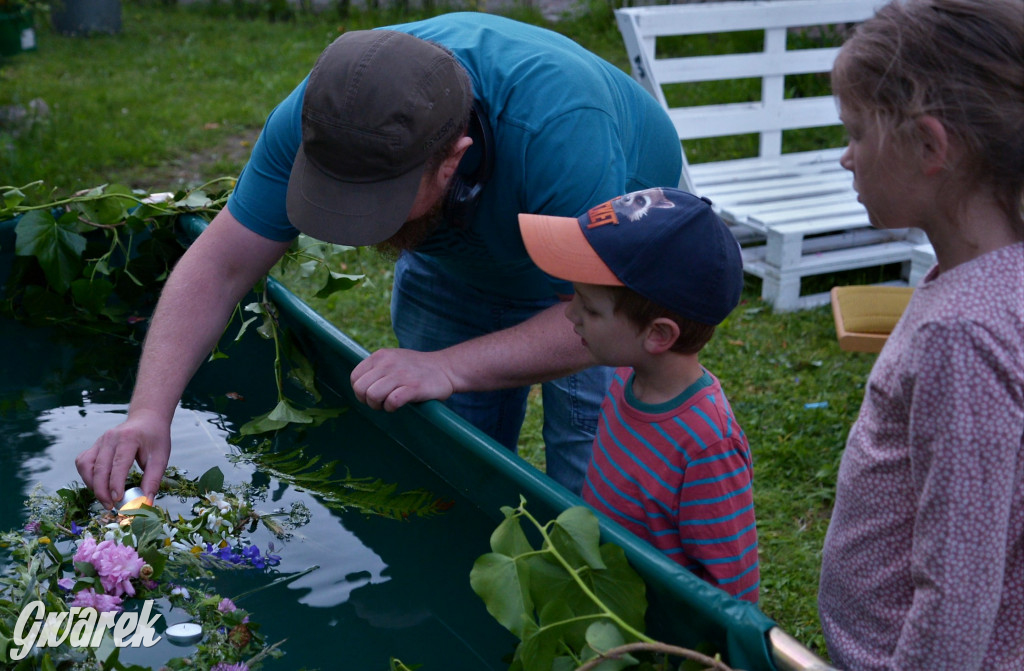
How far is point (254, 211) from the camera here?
193 centimetres

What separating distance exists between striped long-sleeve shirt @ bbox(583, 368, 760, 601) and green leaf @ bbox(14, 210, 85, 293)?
158cm

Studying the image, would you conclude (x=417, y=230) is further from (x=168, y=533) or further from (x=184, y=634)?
(x=184, y=634)

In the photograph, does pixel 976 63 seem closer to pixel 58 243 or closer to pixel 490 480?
pixel 490 480

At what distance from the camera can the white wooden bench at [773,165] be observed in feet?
14.5

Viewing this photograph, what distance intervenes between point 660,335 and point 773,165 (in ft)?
13.3

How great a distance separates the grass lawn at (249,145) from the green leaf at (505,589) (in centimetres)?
32

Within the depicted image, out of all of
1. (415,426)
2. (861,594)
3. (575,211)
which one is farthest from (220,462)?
(861,594)

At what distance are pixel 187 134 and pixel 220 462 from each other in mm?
5323

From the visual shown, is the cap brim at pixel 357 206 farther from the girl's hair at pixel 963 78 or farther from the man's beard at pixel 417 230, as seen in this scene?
the girl's hair at pixel 963 78

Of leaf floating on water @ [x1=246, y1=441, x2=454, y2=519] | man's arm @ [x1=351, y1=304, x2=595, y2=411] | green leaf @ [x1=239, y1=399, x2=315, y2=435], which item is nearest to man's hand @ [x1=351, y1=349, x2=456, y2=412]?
man's arm @ [x1=351, y1=304, x2=595, y2=411]

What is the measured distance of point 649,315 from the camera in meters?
1.57

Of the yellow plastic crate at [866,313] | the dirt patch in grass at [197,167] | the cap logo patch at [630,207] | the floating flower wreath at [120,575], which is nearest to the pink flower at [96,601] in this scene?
the floating flower wreath at [120,575]

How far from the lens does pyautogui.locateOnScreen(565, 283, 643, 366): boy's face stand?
1586 millimetres

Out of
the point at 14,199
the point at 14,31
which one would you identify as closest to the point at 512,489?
the point at 14,199
